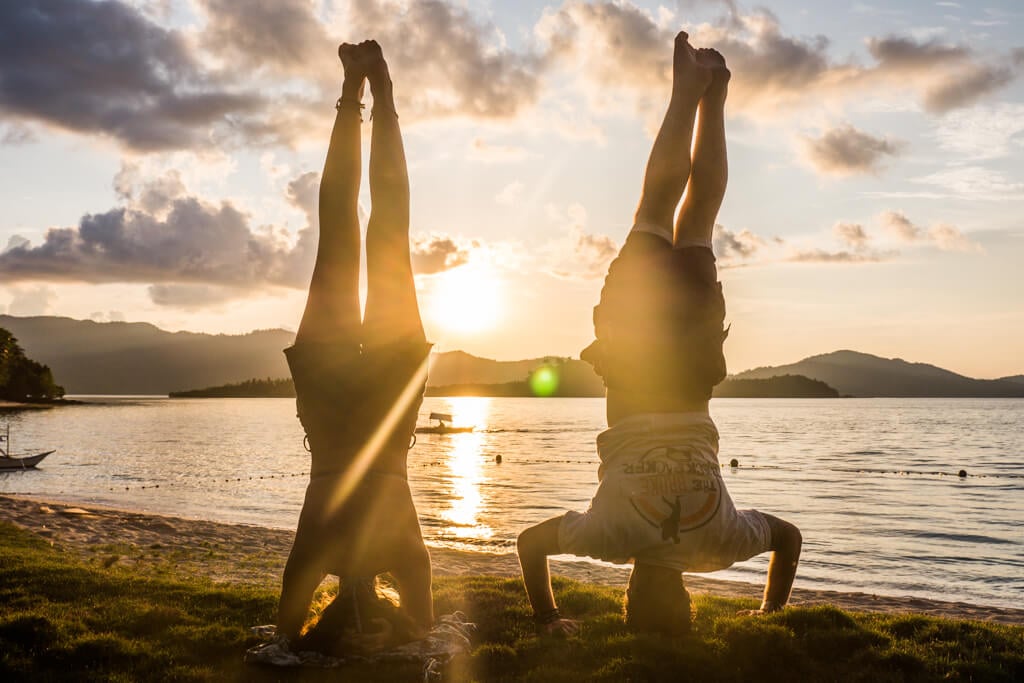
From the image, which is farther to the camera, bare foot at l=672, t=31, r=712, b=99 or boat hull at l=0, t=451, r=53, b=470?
boat hull at l=0, t=451, r=53, b=470

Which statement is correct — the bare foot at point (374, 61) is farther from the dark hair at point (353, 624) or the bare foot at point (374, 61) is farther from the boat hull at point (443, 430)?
the boat hull at point (443, 430)

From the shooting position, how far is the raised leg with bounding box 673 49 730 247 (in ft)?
15.3

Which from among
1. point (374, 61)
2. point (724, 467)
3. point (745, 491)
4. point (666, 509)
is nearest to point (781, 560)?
point (666, 509)

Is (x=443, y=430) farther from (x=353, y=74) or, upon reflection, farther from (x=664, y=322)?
(x=664, y=322)

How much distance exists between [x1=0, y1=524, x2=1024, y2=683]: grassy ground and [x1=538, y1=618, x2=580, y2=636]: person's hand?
0.11m

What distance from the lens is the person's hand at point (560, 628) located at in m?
5.20

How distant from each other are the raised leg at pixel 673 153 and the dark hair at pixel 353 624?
2.99m

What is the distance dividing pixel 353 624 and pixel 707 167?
372cm

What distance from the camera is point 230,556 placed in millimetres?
→ 14562

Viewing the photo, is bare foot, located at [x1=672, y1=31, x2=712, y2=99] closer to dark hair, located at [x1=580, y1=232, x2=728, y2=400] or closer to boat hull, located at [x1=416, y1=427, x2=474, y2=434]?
dark hair, located at [x1=580, y1=232, x2=728, y2=400]

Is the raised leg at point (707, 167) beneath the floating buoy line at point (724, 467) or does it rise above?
above

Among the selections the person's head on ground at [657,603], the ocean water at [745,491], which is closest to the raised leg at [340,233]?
the person's head on ground at [657,603]

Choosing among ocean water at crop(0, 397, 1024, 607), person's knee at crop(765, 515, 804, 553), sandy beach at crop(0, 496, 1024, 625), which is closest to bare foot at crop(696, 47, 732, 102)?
person's knee at crop(765, 515, 804, 553)

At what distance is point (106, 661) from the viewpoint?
485 cm
